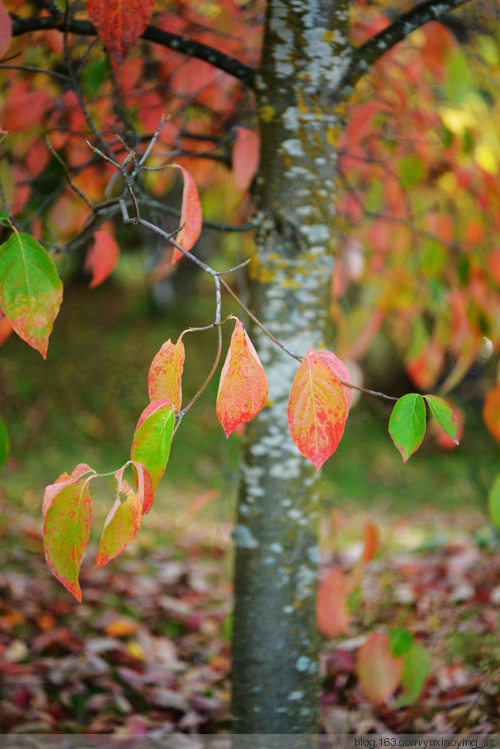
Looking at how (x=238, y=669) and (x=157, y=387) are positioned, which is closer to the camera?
(x=157, y=387)

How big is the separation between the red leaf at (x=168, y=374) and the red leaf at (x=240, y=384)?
7 cm

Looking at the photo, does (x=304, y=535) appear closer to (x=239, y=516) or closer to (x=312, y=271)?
(x=239, y=516)

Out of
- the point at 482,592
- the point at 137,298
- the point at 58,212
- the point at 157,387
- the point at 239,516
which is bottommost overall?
the point at 137,298

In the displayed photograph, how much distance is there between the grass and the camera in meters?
4.32

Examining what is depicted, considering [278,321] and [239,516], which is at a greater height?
[278,321]

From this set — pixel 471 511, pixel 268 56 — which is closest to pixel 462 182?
pixel 268 56

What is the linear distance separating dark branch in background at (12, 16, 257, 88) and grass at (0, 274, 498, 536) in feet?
7.98

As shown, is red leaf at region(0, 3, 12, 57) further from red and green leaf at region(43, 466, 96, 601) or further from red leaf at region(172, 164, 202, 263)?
red and green leaf at region(43, 466, 96, 601)

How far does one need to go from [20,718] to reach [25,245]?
1.26 m

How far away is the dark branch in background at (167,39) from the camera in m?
1.15

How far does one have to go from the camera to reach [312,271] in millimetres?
1229

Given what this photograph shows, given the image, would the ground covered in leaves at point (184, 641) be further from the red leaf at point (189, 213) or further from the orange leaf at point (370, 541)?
the red leaf at point (189, 213)

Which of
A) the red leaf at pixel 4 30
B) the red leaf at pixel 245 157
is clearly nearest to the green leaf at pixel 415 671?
the red leaf at pixel 245 157

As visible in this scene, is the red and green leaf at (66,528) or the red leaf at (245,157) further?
the red leaf at (245,157)
